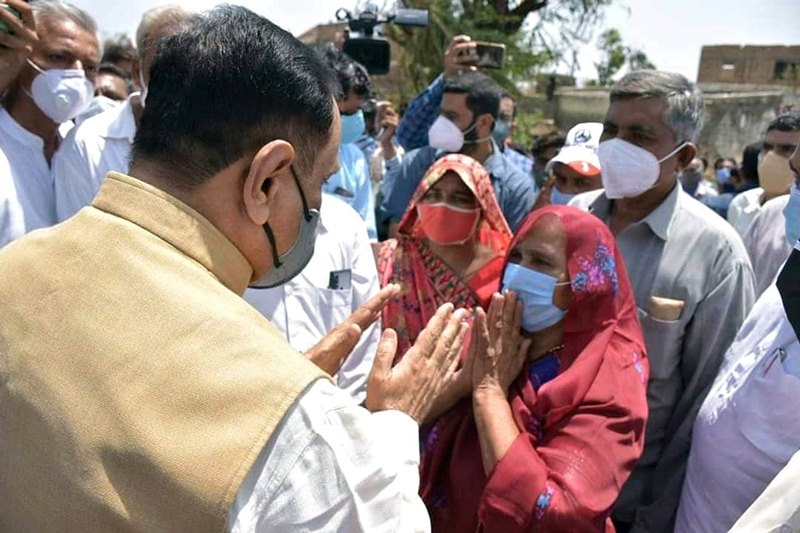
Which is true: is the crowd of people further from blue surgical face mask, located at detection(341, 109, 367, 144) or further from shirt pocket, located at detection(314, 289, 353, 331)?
blue surgical face mask, located at detection(341, 109, 367, 144)

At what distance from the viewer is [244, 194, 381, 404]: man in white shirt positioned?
2225mm

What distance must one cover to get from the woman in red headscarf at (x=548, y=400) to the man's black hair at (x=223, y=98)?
1.08 m

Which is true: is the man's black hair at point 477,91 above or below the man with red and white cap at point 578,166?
above

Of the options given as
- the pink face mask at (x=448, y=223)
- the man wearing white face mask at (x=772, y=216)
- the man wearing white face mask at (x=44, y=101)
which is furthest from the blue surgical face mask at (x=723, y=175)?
the man wearing white face mask at (x=44, y=101)

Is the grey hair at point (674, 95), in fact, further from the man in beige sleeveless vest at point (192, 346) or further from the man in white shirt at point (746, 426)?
the man in beige sleeveless vest at point (192, 346)

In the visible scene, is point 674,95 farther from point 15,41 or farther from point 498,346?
point 15,41

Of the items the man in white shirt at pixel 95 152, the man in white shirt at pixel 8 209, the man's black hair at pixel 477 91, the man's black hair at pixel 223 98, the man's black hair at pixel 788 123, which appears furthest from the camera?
the man's black hair at pixel 788 123

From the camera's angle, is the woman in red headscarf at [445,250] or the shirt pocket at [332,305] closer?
the shirt pocket at [332,305]

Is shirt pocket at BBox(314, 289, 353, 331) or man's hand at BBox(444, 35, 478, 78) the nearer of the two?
shirt pocket at BBox(314, 289, 353, 331)

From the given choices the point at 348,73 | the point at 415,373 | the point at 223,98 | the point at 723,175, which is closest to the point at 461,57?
the point at 348,73

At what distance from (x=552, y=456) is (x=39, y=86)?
2.37 metres

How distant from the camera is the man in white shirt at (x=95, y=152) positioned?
266 centimetres

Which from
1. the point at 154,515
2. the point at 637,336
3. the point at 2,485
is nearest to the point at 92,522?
the point at 154,515

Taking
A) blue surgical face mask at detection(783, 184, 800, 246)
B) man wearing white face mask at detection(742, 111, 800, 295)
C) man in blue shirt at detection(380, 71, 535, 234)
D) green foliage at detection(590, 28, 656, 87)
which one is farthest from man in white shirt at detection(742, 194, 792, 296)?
green foliage at detection(590, 28, 656, 87)
